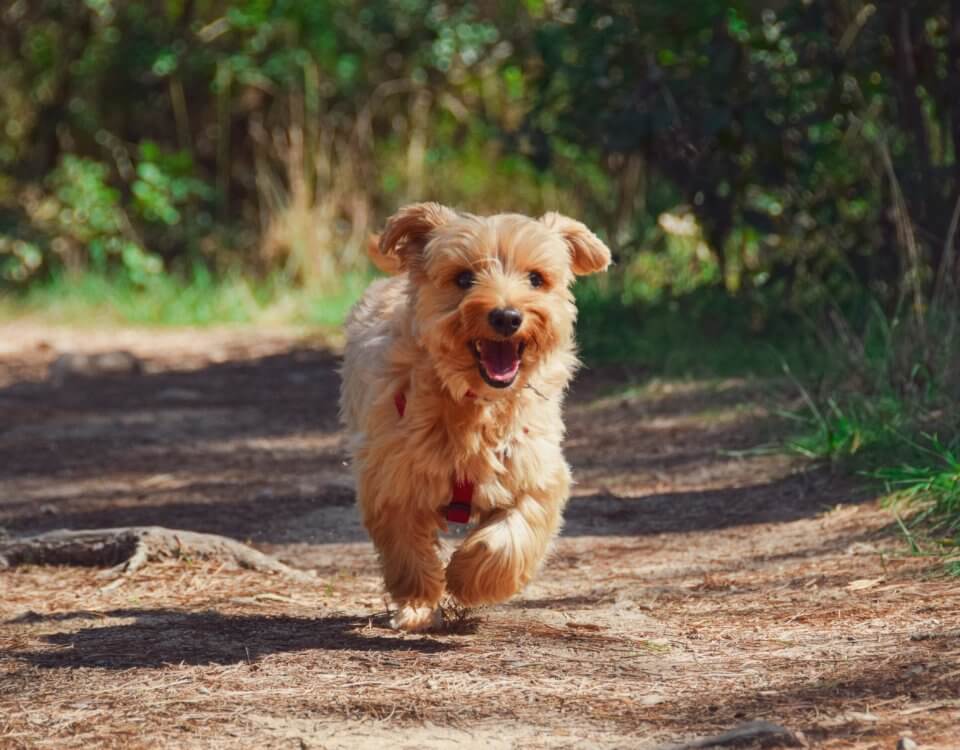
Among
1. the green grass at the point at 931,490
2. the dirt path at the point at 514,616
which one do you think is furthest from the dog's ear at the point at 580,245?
the green grass at the point at 931,490

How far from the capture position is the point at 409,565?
4543mm

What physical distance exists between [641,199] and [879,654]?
7.77 metres

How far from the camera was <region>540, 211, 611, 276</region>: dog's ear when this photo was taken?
15.7ft

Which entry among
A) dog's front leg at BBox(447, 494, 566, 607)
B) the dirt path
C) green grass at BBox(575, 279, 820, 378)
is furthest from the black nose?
green grass at BBox(575, 279, 820, 378)

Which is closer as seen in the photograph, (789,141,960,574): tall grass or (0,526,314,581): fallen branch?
(0,526,314,581): fallen branch

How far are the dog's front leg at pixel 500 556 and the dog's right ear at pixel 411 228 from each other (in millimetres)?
871

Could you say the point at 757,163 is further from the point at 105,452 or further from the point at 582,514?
the point at 105,452

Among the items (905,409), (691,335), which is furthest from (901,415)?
(691,335)

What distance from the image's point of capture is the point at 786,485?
250 inches

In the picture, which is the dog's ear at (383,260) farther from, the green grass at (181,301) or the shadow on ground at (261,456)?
the green grass at (181,301)

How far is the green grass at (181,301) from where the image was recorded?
12672 millimetres

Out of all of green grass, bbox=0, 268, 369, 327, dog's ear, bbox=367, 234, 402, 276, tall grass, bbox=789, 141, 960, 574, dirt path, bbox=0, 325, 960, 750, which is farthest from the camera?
green grass, bbox=0, 268, 369, 327

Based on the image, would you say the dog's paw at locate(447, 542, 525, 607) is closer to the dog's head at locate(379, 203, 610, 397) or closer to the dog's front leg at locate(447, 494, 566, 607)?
the dog's front leg at locate(447, 494, 566, 607)

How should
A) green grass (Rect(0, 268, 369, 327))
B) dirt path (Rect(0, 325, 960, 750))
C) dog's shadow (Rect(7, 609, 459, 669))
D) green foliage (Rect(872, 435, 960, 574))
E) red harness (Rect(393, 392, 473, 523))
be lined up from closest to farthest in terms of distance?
dirt path (Rect(0, 325, 960, 750))
dog's shadow (Rect(7, 609, 459, 669))
red harness (Rect(393, 392, 473, 523))
green foliage (Rect(872, 435, 960, 574))
green grass (Rect(0, 268, 369, 327))
